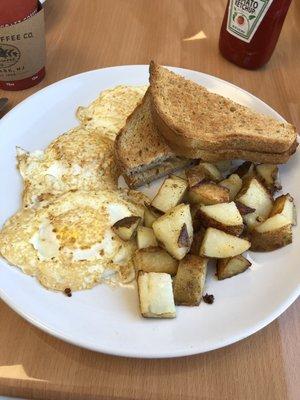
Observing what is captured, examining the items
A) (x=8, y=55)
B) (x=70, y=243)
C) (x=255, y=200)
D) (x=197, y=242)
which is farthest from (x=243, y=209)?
(x=8, y=55)

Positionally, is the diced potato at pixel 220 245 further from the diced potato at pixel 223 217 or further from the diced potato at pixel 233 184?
the diced potato at pixel 233 184

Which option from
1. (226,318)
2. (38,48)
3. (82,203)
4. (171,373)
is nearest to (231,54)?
(38,48)

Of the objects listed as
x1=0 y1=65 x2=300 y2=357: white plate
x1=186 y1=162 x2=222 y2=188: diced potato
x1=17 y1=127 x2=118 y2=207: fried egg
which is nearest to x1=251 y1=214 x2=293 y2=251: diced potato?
x1=0 y1=65 x2=300 y2=357: white plate

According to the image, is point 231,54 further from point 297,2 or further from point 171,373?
point 171,373

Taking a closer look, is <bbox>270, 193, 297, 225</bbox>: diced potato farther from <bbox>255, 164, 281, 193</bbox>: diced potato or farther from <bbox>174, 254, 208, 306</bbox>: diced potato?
<bbox>174, 254, 208, 306</bbox>: diced potato

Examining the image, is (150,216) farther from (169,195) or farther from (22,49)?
(22,49)

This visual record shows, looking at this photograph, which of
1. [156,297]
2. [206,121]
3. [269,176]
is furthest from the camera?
[206,121]
